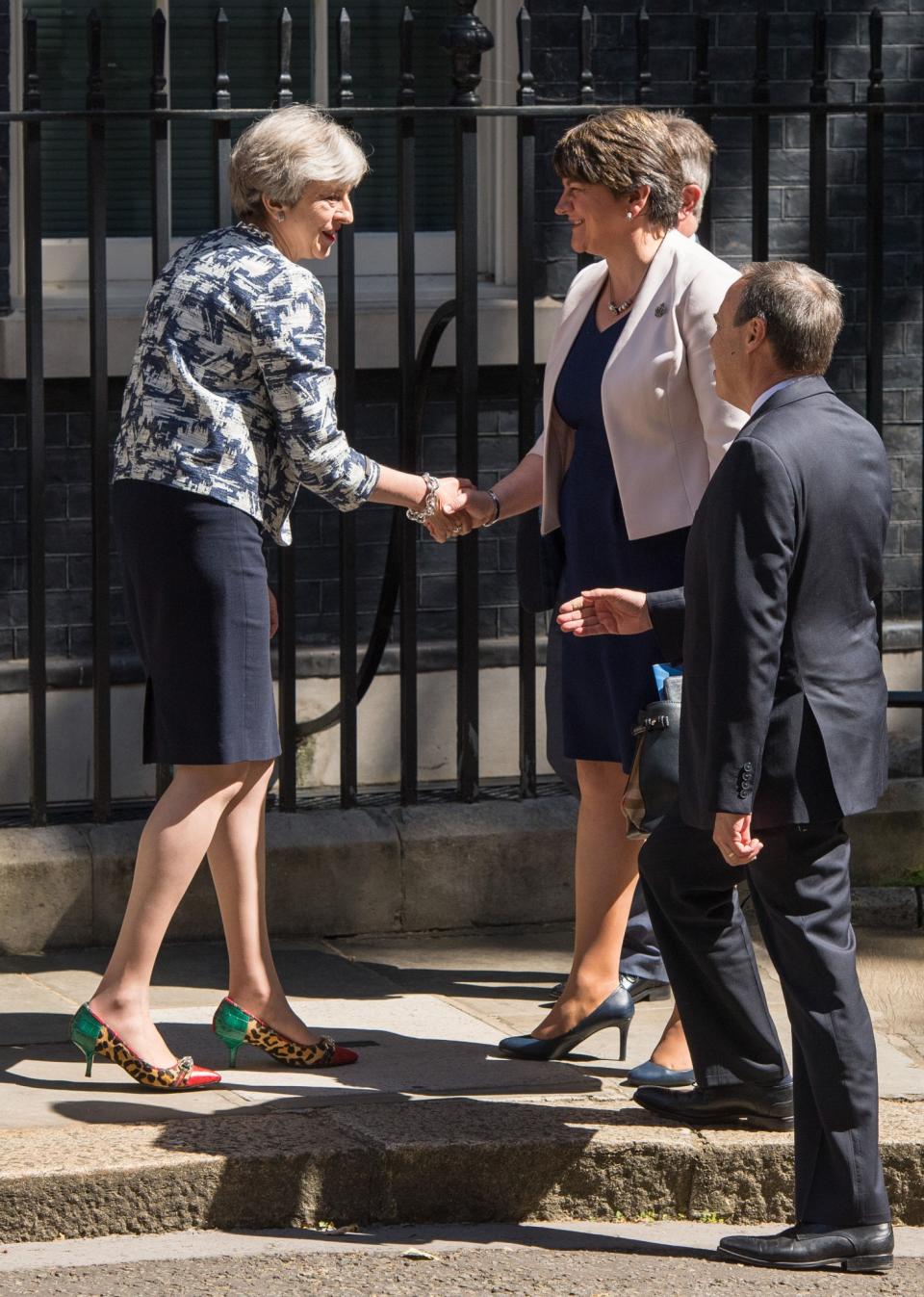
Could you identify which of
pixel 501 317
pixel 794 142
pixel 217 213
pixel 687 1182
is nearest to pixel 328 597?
pixel 501 317

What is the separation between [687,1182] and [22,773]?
2986mm

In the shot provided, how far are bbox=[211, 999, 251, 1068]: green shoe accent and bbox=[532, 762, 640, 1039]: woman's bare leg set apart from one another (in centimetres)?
64

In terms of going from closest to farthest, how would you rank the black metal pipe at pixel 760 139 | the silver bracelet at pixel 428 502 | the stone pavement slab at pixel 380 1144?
the stone pavement slab at pixel 380 1144 → the silver bracelet at pixel 428 502 → the black metal pipe at pixel 760 139

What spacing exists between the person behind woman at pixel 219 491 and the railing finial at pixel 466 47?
43.2 inches

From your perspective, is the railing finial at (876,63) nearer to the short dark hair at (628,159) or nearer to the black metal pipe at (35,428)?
the short dark hair at (628,159)

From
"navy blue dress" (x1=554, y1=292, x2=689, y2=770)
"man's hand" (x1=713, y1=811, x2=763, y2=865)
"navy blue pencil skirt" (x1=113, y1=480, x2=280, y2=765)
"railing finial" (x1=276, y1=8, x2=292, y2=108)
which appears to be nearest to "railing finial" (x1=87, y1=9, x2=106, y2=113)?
"railing finial" (x1=276, y1=8, x2=292, y2=108)

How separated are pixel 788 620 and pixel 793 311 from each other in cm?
53

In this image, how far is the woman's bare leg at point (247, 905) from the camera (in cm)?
436

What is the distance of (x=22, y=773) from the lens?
20.9 feet

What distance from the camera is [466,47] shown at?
17.6ft

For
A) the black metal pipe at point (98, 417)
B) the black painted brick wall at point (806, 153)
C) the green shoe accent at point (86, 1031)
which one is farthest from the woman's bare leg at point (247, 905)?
the black painted brick wall at point (806, 153)

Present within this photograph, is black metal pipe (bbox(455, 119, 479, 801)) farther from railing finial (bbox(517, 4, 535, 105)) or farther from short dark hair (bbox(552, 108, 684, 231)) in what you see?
short dark hair (bbox(552, 108, 684, 231))

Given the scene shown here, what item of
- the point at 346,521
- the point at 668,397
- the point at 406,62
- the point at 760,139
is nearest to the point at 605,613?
the point at 668,397

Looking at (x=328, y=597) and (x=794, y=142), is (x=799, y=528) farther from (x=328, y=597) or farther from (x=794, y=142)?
(x=794, y=142)
